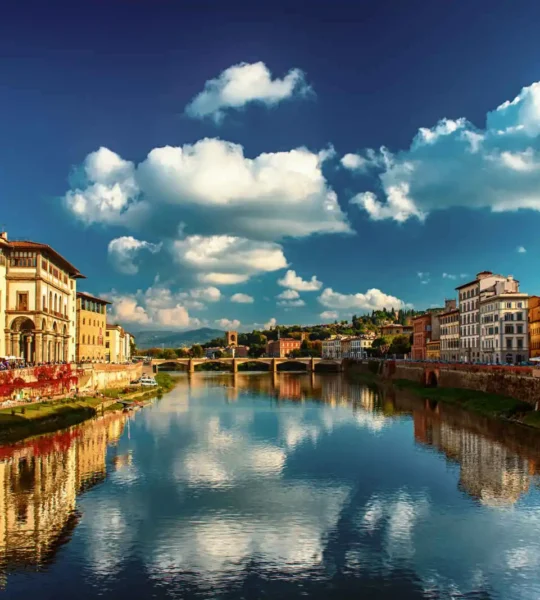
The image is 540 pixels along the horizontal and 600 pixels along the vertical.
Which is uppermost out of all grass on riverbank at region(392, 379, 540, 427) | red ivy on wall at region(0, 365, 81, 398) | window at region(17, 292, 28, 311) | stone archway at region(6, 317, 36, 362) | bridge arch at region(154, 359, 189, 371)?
window at region(17, 292, 28, 311)

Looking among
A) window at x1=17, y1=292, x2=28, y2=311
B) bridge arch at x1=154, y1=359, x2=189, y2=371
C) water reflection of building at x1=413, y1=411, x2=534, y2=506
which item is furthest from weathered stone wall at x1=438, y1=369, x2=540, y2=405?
bridge arch at x1=154, y1=359, x2=189, y2=371

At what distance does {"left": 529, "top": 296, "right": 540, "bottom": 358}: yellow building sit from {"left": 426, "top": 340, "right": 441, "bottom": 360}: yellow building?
34831 millimetres

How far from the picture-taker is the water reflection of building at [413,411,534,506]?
27.7 m

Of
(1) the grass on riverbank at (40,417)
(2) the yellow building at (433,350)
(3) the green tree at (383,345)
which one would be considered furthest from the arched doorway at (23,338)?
(3) the green tree at (383,345)

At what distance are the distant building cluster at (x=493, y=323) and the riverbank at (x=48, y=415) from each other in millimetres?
51082

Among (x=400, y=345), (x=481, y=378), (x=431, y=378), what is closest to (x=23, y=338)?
(x=481, y=378)

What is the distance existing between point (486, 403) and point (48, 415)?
127 ft

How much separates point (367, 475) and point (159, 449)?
49.5 ft

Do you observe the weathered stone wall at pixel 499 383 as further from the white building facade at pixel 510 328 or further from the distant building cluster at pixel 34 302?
the distant building cluster at pixel 34 302

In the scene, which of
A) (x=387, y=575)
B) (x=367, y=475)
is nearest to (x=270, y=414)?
(x=367, y=475)

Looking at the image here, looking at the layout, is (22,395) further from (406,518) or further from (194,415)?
(406,518)

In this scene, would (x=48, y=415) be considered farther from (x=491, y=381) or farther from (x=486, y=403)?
(x=491, y=381)

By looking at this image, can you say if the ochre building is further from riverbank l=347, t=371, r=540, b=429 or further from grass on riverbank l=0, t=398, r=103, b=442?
grass on riverbank l=0, t=398, r=103, b=442

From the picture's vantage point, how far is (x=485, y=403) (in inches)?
2211
